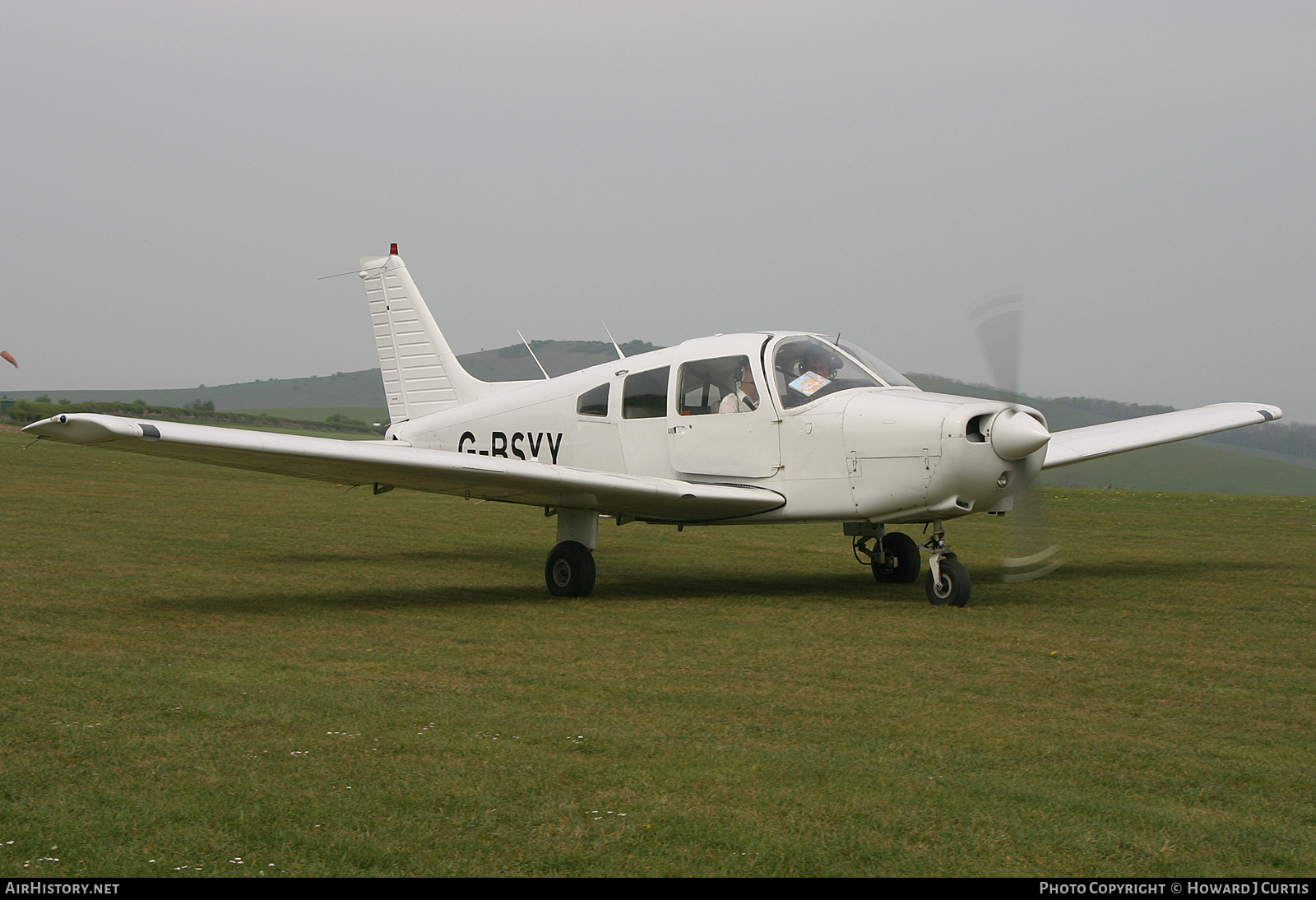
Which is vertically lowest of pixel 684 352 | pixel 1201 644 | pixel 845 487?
pixel 1201 644

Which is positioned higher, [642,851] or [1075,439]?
[1075,439]

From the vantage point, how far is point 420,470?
10.5 m

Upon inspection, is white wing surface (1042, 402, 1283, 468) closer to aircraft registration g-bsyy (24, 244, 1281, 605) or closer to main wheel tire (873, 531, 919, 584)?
aircraft registration g-bsyy (24, 244, 1281, 605)

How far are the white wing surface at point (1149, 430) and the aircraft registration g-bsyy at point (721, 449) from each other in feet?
0.19

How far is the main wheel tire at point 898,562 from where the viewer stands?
12.5 metres

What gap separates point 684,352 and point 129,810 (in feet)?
27.4

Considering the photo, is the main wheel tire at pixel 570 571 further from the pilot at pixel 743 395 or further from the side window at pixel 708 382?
the pilot at pixel 743 395

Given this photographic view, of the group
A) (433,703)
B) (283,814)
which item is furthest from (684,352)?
(283,814)

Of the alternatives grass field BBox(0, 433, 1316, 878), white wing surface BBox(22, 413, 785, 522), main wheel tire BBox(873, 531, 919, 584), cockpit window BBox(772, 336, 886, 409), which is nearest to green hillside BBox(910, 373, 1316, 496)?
main wheel tire BBox(873, 531, 919, 584)

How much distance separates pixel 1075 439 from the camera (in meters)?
14.2

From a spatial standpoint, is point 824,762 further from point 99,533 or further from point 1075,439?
point 99,533

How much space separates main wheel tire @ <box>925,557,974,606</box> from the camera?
10.3 meters

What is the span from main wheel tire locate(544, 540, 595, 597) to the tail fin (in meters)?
4.21

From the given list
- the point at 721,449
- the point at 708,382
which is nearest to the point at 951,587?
the point at 721,449
